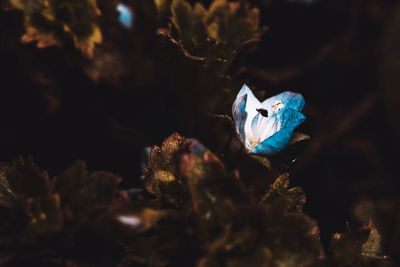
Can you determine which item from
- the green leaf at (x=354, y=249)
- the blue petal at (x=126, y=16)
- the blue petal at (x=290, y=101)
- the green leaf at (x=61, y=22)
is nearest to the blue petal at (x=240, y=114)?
the blue petal at (x=290, y=101)

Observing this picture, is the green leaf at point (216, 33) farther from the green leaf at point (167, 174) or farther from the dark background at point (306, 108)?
the green leaf at point (167, 174)

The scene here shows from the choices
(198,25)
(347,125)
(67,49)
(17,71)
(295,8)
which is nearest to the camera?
(198,25)

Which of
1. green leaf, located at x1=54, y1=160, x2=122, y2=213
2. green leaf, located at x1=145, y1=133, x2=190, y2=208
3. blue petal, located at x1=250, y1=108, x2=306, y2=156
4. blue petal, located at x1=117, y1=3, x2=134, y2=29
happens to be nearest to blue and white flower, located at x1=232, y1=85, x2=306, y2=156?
blue petal, located at x1=250, y1=108, x2=306, y2=156

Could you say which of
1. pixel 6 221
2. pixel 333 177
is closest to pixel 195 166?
pixel 6 221

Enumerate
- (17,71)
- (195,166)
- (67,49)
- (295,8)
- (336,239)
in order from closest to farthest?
1. (195,166)
2. (336,239)
3. (67,49)
4. (17,71)
5. (295,8)

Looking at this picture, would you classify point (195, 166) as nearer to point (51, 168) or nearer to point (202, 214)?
point (202, 214)

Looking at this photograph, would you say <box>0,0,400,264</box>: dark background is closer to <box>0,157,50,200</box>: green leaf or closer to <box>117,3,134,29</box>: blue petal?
<box>117,3,134,29</box>: blue petal

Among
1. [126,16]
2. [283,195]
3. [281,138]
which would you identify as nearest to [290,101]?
[281,138]

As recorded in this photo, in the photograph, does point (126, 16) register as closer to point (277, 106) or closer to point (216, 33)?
point (216, 33)
